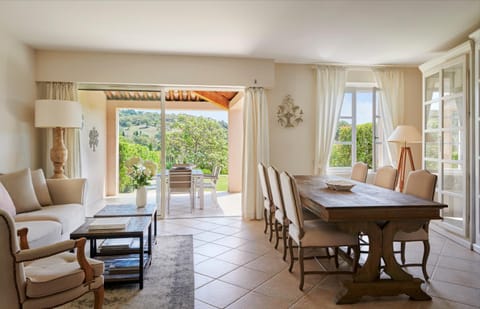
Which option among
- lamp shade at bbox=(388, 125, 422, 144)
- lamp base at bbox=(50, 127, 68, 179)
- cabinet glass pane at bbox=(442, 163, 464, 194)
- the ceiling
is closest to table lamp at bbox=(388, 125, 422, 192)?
lamp shade at bbox=(388, 125, 422, 144)

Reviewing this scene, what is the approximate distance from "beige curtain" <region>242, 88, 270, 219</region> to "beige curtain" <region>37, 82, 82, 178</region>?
8.74 feet

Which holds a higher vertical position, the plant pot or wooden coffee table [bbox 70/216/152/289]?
the plant pot

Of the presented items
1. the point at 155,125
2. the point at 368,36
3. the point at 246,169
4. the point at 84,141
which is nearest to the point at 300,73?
the point at 368,36

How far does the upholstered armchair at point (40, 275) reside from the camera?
168 cm

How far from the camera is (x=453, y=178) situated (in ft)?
13.2

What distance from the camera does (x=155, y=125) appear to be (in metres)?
5.19

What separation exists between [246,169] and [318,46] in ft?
7.14

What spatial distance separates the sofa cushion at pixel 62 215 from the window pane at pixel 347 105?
14.5 feet

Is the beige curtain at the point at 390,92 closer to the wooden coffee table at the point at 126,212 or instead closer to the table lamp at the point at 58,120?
the wooden coffee table at the point at 126,212

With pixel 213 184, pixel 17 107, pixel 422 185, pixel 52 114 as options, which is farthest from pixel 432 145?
pixel 17 107

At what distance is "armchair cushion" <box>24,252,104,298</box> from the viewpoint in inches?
68.6

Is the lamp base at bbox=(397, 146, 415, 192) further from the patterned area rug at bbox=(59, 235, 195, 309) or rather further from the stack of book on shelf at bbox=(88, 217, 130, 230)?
the stack of book on shelf at bbox=(88, 217, 130, 230)

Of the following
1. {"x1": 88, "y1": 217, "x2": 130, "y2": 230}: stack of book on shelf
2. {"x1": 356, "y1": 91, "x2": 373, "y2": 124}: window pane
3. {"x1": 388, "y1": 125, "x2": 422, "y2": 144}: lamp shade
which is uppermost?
{"x1": 356, "y1": 91, "x2": 373, "y2": 124}: window pane

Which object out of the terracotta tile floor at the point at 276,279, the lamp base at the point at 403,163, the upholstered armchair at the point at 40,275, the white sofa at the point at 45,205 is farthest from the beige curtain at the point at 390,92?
the upholstered armchair at the point at 40,275
